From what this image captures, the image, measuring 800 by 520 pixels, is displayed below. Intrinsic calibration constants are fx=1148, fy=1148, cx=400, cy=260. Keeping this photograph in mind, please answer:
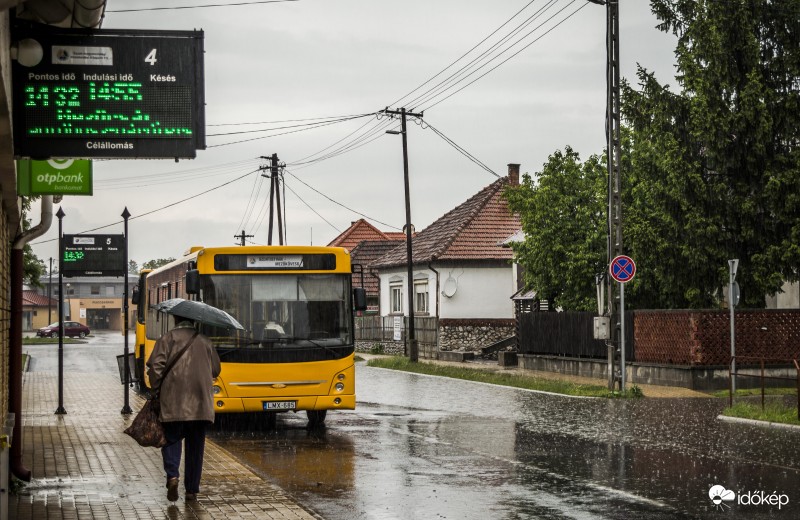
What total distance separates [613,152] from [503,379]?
8.11 m

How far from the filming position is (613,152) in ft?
85.3

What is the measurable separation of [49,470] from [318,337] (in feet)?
19.9

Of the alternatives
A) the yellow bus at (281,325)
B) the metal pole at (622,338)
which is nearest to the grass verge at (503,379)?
the metal pole at (622,338)

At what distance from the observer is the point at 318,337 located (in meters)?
17.9

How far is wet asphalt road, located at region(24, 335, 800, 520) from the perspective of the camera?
10.6 metres

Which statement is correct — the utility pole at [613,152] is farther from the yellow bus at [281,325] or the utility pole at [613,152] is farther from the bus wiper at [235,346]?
the bus wiper at [235,346]

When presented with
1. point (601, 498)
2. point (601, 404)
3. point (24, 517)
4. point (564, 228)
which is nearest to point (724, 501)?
point (601, 498)

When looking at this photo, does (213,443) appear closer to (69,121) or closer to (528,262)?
(69,121)

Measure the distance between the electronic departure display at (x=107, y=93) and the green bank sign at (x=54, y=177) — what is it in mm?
3309

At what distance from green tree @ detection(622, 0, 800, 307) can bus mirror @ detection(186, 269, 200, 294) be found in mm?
15136

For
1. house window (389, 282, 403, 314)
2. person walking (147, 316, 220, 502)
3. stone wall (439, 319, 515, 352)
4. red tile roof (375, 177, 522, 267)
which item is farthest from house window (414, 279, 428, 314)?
person walking (147, 316, 220, 502)

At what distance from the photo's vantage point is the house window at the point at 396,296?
56875mm

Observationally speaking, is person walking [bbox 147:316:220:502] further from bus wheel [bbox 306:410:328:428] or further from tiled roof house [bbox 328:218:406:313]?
tiled roof house [bbox 328:218:406:313]

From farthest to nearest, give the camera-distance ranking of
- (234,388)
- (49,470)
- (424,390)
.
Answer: (424,390)
(234,388)
(49,470)
